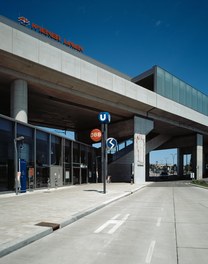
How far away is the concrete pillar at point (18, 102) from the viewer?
31.9 metres

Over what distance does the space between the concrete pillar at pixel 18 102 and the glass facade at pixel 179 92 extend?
24916 mm

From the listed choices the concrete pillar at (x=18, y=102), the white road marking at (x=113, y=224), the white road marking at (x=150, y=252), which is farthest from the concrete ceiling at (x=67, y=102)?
the white road marking at (x=150, y=252)

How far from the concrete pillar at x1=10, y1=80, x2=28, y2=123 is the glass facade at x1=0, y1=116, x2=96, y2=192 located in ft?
14.5

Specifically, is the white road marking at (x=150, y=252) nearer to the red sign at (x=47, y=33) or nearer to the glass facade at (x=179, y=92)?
the red sign at (x=47, y=33)

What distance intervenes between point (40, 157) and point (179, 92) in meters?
36.9

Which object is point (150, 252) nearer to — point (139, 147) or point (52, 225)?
point (52, 225)

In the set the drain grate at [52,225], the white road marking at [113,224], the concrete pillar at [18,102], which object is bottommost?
the white road marking at [113,224]

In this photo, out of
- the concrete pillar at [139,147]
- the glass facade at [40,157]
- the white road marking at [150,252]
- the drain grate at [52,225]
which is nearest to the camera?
the white road marking at [150,252]

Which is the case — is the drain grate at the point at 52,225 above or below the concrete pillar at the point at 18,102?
below

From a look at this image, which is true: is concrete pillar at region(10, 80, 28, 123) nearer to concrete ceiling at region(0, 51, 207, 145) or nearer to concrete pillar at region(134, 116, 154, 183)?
concrete ceiling at region(0, 51, 207, 145)

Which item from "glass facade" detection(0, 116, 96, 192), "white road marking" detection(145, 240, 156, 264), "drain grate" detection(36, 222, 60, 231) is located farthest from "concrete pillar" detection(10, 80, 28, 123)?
"white road marking" detection(145, 240, 156, 264)

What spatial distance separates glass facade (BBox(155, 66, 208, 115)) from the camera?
5117cm

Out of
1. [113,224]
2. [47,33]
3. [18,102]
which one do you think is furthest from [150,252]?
[47,33]

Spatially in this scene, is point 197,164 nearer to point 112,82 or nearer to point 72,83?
point 112,82
